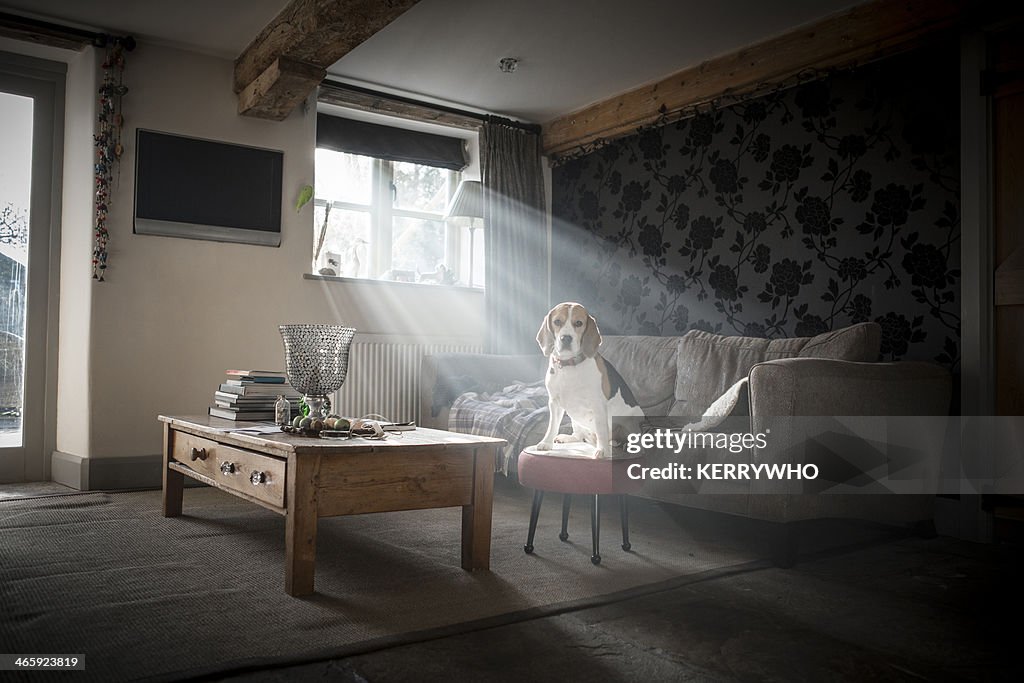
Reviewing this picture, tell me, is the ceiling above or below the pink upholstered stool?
above

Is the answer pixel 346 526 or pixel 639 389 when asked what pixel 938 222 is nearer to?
pixel 639 389

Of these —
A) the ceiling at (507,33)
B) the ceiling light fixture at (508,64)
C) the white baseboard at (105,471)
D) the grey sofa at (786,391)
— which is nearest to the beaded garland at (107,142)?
the ceiling at (507,33)

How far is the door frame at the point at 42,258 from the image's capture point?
407 cm

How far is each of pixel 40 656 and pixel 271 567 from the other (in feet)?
2.58

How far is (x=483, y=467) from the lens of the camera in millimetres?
2348

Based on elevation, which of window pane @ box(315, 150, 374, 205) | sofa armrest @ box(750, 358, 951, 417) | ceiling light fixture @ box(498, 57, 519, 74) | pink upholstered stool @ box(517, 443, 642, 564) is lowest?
pink upholstered stool @ box(517, 443, 642, 564)

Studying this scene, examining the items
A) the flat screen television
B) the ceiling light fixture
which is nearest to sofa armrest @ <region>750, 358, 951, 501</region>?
the ceiling light fixture

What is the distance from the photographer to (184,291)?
4121mm

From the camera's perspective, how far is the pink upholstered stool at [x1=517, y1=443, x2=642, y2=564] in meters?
2.42

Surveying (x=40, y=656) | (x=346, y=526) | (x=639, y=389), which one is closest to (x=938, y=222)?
(x=639, y=389)

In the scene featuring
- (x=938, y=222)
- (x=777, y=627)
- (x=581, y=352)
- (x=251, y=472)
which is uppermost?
(x=938, y=222)

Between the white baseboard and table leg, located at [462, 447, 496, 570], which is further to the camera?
the white baseboard

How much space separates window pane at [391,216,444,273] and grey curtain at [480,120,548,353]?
1.46 feet

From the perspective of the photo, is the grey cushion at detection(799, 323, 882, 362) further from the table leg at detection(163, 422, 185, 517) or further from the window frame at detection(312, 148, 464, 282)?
the window frame at detection(312, 148, 464, 282)
